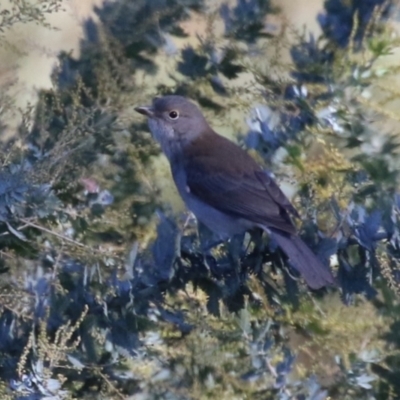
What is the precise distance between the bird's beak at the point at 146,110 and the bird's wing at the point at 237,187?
1.25ft

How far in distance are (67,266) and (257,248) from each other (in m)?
0.65

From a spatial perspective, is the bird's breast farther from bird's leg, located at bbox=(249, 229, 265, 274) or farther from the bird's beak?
the bird's beak

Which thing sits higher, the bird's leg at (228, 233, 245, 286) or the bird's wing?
the bird's wing

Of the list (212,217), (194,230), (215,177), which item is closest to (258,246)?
(194,230)

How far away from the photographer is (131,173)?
3.63 metres

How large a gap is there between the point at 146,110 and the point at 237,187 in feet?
1.79

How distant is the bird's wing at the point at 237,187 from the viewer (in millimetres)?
3564

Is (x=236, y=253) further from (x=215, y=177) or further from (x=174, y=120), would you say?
(x=174, y=120)

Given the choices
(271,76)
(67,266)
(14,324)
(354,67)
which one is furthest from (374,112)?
(14,324)

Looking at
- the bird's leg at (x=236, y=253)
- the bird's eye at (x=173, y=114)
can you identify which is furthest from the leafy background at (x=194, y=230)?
the bird's eye at (x=173, y=114)

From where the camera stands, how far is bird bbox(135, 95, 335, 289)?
11.7 ft

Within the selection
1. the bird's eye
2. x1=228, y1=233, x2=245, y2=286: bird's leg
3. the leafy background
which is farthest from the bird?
x1=228, y1=233, x2=245, y2=286: bird's leg

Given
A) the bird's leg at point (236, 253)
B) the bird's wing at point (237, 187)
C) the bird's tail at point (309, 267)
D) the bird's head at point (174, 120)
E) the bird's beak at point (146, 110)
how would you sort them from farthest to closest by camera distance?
the bird's head at point (174, 120)
the bird's beak at point (146, 110)
the bird's wing at point (237, 187)
the bird's leg at point (236, 253)
the bird's tail at point (309, 267)

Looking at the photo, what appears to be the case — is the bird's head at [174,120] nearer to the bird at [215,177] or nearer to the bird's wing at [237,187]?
the bird at [215,177]
